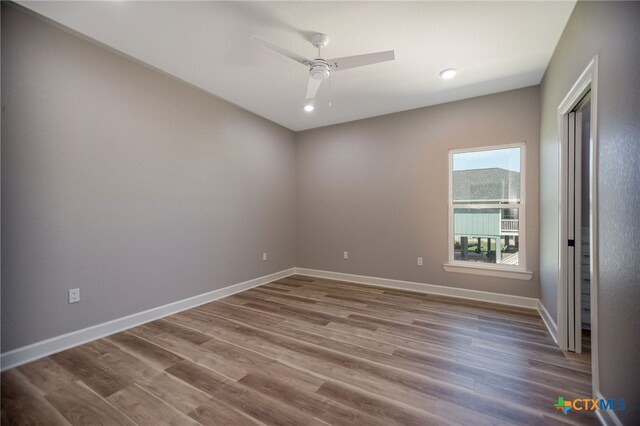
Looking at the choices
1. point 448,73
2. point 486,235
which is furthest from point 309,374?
point 448,73

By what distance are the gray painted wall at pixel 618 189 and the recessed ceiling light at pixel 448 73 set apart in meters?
1.15

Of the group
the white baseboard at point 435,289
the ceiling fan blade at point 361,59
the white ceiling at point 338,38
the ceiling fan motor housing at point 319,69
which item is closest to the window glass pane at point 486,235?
the white baseboard at point 435,289

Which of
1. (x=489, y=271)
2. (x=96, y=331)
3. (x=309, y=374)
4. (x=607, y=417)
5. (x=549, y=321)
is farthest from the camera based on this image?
(x=489, y=271)

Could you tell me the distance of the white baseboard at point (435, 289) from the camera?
11.0 feet

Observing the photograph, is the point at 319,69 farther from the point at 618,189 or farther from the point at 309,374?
the point at 309,374

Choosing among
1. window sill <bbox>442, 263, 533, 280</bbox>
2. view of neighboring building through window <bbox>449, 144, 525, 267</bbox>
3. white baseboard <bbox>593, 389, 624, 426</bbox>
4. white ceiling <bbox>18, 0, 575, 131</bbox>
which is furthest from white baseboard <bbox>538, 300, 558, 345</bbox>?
white ceiling <bbox>18, 0, 575, 131</bbox>

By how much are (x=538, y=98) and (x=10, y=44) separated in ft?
16.7

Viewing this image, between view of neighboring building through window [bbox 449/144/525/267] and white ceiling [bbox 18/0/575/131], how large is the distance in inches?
34.6

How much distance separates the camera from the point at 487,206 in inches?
142

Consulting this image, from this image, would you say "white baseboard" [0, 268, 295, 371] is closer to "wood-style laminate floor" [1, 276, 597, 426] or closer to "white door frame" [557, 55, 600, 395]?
"wood-style laminate floor" [1, 276, 597, 426]

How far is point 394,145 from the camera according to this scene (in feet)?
13.7

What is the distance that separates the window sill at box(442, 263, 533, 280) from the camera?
333cm

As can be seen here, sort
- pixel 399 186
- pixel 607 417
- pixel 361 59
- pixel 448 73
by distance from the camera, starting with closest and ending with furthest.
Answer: pixel 607 417 → pixel 361 59 → pixel 448 73 → pixel 399 186

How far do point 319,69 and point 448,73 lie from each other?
5.15ft
